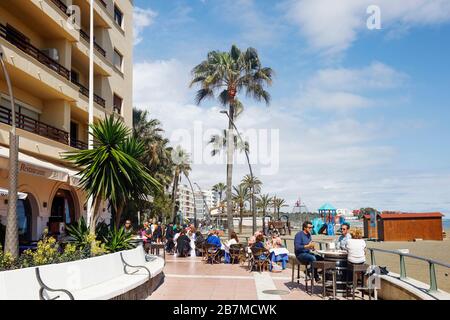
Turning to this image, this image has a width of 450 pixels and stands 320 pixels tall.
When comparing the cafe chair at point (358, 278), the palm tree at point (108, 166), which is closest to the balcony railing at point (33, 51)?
the palm tree at point (108, 166)

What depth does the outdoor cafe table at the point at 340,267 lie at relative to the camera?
9.83 m

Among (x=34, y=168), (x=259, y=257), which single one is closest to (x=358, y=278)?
(x=259, y=257)

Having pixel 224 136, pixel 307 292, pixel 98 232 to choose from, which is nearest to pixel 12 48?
pixel 98 232

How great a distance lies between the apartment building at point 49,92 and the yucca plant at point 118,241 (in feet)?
15.5

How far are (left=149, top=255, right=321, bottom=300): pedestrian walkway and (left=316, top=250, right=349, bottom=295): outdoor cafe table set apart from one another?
597 mm

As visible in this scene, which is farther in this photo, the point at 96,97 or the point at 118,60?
the point at 118,60

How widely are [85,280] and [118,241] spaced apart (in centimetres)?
407

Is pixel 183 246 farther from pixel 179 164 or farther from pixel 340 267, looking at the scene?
pixel 179 164

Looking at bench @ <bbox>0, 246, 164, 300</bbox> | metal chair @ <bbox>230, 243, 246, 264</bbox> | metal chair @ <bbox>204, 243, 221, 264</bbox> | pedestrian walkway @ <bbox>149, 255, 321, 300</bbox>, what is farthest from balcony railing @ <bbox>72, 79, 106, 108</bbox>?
bench @ <bbox>0, 246, 164, 300</bbox>

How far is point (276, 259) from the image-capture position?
16.0 metres

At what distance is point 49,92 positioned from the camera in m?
20.1

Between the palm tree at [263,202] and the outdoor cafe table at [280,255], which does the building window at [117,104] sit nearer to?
the outdoor cafe table at [280,255]
